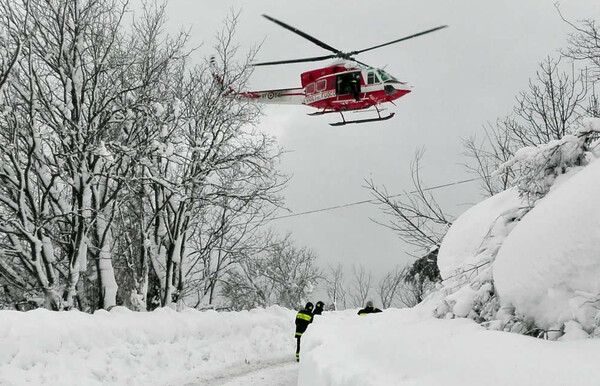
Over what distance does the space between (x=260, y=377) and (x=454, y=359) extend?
25.5ft

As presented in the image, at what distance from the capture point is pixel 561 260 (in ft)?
11.5

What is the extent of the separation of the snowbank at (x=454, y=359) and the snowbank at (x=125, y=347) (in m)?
5.02

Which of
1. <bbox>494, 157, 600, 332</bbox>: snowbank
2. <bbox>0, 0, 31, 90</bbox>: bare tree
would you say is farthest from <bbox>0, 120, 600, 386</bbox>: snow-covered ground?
<bbox>0, 0, 31, 90</bbox>: bare tree

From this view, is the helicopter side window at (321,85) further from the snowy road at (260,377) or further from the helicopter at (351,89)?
the snowy road at (260,377)

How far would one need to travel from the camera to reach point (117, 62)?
14.1 m

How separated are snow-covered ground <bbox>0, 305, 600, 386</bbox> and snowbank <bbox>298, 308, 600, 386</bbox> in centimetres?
1

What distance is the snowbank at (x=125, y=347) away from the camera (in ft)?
27.0

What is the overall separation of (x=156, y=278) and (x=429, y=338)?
13828mm

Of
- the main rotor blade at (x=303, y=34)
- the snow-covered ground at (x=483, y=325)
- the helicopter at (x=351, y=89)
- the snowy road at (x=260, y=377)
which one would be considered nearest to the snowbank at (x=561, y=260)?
the snow-covered ground at (x=483, y=325)

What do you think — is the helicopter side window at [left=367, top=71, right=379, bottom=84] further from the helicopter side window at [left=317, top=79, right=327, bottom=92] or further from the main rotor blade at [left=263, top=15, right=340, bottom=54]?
the main rotor blade at [left=263, top=15, right=340, bottom=54]

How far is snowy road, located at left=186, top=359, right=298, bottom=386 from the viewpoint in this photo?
9930 mm

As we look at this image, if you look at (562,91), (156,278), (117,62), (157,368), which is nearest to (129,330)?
(157,368)

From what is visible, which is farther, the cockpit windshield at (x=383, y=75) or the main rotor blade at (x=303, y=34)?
the cockpit windshield at (x=383, y=75)

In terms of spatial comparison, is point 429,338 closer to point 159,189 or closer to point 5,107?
point 5,107
